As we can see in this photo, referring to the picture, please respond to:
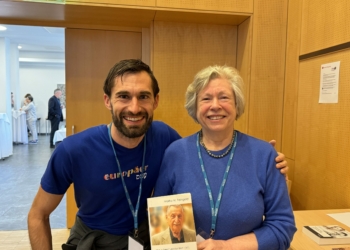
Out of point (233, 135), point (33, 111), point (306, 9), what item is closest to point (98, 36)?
point (306, 9)

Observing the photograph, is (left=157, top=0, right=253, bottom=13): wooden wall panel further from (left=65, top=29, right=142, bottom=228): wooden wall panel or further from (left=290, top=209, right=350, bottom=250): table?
(left=290, top=209, right=350, bottom=250): table

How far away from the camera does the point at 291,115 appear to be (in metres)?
2.49

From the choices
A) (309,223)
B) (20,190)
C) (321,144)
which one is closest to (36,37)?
(20,190)

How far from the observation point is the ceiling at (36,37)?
20.9 ft

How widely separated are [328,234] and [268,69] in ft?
5.10

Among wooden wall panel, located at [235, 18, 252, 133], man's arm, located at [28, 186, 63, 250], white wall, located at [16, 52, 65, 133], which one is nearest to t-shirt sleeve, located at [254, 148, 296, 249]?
man's arm, located at [28, 186, 63, 250]

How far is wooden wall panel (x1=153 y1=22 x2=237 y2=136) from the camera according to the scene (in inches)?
106

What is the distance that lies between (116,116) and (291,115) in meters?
1.63

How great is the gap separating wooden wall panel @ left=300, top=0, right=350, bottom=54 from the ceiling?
494 centimetres

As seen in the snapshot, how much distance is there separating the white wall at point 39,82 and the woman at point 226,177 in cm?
1108

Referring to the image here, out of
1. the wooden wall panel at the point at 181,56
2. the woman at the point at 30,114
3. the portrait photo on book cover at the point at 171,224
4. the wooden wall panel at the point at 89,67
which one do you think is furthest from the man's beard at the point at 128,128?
the woman at the point at 30,114

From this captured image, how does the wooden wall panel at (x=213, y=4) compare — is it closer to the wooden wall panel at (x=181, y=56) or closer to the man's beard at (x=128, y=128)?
the wooden wall panel at (x=181, y=56)

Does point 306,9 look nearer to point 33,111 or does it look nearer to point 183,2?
point 183,2

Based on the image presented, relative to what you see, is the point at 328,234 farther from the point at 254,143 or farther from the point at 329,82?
the point at 329,82
